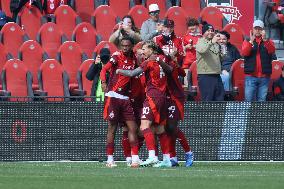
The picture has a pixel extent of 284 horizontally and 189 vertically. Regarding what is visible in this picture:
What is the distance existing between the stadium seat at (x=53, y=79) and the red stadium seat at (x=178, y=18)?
307 centimetres

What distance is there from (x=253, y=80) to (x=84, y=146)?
3738mm

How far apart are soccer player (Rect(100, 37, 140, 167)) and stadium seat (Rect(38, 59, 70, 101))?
4.77m

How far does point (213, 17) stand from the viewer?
25531 mm

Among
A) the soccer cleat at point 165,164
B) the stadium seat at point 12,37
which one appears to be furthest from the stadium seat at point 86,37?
the soccer cleat at point 165,164

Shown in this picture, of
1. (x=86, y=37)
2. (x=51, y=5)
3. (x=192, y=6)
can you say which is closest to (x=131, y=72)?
(x=86, y=37)

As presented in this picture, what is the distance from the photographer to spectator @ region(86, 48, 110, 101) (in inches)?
826

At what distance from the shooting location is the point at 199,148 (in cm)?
2069

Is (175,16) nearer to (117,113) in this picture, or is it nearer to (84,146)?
(84,146)

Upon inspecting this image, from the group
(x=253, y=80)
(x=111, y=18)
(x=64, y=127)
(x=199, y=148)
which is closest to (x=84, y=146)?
(x=64, y=127)

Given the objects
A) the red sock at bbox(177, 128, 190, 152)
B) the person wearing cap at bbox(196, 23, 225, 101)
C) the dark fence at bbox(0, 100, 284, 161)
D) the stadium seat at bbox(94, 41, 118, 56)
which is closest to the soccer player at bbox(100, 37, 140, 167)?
the red sock at bbox(177, 128, 190, 152)

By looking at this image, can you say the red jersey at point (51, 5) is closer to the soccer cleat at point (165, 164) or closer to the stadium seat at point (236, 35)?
the stadium seat at point (236, 35)

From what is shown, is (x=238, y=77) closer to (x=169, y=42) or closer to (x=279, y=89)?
(x=279, y=89)

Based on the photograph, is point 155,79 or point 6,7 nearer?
point 155,79

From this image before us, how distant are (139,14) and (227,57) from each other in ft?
8.62
